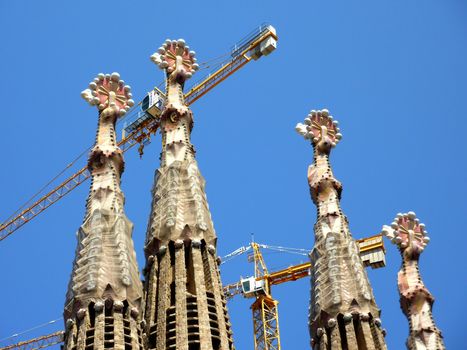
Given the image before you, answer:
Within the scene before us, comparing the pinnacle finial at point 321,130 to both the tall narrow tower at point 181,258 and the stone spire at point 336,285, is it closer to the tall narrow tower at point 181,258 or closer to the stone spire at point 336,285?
the stone spire at point 336,285

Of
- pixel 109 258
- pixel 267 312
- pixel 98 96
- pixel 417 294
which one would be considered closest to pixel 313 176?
pixel 417 294

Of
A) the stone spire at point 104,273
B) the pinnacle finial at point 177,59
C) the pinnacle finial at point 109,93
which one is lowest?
the stone spire at point 104,273

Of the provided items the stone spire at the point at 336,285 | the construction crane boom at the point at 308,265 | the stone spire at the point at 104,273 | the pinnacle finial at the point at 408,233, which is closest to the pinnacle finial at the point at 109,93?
the stone spire at the point at 104,273

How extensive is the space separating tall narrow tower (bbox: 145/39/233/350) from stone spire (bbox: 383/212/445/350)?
1057 centimetres

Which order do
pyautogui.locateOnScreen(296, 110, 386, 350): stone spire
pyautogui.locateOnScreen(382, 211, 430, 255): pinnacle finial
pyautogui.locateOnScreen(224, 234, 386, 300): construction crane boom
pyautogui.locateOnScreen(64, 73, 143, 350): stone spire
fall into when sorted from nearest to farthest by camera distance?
pyautogui.locateOnScreen(64, 73, 143, 350): stone spire → pyautogui.locateOnScreen(296, 110, 386, 350): stone spire → pyautogui.locateOnScreen(382, 211, 430, 255): pinnacle finial → pyautogui.locateOnScreen(224, 234, 386, 300): construction crane boom

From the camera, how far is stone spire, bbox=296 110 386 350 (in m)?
45.7

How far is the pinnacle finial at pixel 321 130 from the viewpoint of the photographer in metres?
55.6

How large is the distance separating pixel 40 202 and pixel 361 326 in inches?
1490

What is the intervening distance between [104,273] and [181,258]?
4.68 metres

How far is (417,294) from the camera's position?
168 feet

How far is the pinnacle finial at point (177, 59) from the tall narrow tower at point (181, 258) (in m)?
2.54

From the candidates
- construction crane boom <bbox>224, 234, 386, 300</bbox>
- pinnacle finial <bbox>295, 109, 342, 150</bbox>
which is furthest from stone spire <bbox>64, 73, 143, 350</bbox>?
construction crane boom <bbox>224, 234, 386, 300</bbox>

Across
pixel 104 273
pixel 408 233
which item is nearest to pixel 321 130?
pixel 408 233

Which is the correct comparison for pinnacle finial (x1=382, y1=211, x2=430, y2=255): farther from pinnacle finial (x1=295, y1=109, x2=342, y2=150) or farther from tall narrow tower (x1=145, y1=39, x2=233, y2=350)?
tall narrow tower (x1=145, y1=39, x2=233, y2=350)
